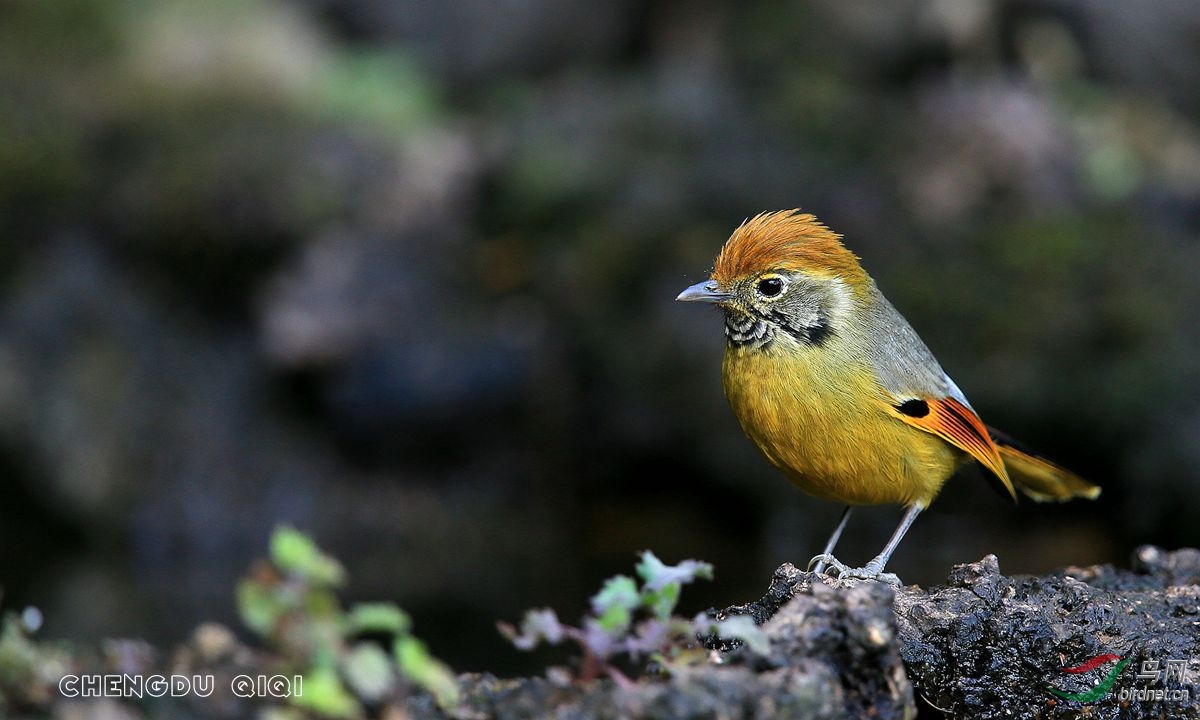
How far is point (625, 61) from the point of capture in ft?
51.3

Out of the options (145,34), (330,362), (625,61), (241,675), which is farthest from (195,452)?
(241,675)

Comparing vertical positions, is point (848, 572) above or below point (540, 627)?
above

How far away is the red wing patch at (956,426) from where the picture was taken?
15.7 feet

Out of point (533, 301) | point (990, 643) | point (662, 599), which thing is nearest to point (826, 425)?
point (990, 643)

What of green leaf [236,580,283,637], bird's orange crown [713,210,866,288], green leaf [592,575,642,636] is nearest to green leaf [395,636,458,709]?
green leaf [236,580,283,637]

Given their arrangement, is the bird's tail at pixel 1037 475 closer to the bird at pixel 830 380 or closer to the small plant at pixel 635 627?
the bird at pixel 830 380

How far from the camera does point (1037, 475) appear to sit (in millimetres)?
5426

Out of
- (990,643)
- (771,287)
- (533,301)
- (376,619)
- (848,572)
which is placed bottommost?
(376,619)

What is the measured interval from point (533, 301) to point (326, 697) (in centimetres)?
922

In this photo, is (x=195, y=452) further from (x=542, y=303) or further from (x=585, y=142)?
(x=585, y=142)

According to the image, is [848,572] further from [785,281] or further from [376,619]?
[376,619]

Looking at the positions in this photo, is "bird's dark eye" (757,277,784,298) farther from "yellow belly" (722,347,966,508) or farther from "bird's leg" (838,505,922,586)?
"bird's leg" (838,505,922,586)

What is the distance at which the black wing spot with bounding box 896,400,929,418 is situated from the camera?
4.75 metres

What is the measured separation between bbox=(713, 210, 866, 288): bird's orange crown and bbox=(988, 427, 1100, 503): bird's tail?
1.03m
